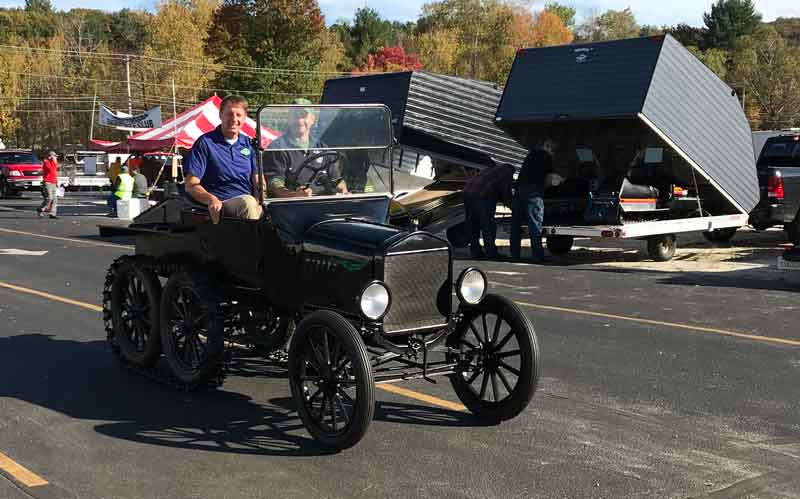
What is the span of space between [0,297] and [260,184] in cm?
640

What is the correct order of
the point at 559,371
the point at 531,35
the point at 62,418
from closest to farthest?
the point at 62,418, the point at 559,371, the point at 531,35

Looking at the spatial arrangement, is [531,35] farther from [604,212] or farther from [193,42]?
[604,212]

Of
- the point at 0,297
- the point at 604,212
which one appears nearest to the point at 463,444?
the point at 0,297

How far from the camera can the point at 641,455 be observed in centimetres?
540

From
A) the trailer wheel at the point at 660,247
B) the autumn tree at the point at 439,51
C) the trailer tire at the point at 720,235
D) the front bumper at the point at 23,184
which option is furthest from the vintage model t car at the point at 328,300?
the autumn tree at the point at 439,51

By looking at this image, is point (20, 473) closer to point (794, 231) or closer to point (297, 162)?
point (297, 162)

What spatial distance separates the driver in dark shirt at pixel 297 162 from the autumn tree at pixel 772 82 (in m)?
63.0

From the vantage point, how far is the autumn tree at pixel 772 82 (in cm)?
6431

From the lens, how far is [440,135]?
64.2 ft

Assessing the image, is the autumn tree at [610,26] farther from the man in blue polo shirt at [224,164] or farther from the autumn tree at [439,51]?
the man in blue polo shirt at [224,164]

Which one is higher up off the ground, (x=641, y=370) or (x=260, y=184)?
(x=260, y=184)

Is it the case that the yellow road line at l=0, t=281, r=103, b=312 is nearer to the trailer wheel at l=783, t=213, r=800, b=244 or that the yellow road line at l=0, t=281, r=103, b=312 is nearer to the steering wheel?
the steering wheel

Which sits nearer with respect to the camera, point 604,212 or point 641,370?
point 641,370

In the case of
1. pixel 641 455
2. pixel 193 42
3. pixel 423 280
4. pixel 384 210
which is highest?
pixel 193 42
